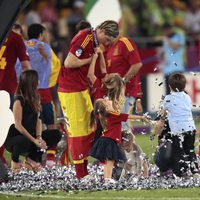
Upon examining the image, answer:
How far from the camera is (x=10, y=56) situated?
15281 mm

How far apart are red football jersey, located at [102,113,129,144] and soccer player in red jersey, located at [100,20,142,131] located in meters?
1.93

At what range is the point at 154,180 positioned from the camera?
1334 cm

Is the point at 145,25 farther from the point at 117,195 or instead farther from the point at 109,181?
the point at 117,195

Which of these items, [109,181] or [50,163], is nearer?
A: [109,181]

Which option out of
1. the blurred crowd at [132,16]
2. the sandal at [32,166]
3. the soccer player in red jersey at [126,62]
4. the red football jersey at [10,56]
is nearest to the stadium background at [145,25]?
the blurred crowd at [132,16]

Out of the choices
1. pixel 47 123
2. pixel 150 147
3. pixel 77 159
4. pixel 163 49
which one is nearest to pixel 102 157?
pixel 77 159

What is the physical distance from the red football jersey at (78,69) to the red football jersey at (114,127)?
560 millimetres

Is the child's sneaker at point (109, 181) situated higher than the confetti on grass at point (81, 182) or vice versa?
the child's sneaker at point (109, 181)

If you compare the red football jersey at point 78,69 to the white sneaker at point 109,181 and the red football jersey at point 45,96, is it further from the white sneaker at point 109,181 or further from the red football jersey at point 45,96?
the red football jersey at point 45,96

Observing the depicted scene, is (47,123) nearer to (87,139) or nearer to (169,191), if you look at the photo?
(87,139)

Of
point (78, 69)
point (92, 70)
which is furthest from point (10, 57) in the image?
point (92, 70)

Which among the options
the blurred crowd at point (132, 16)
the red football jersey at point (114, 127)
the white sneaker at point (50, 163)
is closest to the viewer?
the red football jersey at point (114, 127)

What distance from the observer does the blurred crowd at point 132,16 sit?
26672mm

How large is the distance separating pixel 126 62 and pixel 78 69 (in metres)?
2.03
